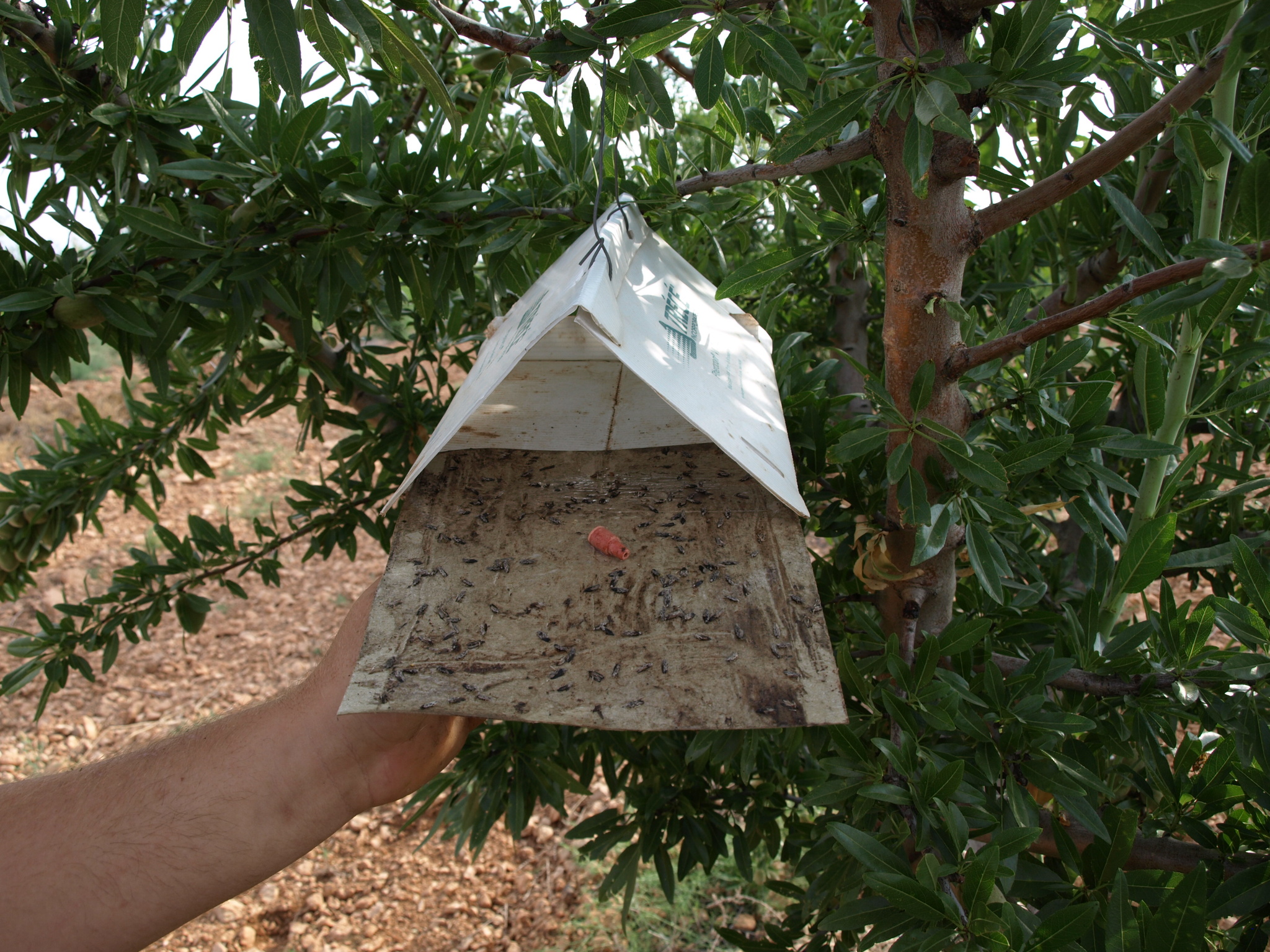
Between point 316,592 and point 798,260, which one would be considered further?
point 316,592

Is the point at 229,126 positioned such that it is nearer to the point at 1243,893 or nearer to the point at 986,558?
the point at 986,558

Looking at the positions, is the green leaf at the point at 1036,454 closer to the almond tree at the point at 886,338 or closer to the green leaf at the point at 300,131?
the almond tree at the point at 886,338

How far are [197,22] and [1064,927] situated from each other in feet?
3.14

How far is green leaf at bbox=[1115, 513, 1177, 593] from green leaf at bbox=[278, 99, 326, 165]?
1078 millimetres

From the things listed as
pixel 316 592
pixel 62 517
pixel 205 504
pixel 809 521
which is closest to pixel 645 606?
pixel 809 521

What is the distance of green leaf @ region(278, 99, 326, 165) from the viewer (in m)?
0.99

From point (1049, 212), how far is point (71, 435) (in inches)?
75.2

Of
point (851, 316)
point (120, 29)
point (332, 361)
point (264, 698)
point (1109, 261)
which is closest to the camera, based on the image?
point (120, 29)

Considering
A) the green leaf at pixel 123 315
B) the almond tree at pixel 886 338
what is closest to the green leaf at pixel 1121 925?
the almond tree at pixel 886 338

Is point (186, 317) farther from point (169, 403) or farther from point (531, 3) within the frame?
point (531, 3)

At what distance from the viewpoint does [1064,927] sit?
63 centimetres

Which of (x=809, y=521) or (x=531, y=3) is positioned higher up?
(x=531, y=3)

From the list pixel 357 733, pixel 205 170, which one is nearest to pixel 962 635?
pixel 357 733

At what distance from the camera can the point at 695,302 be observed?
111cm
